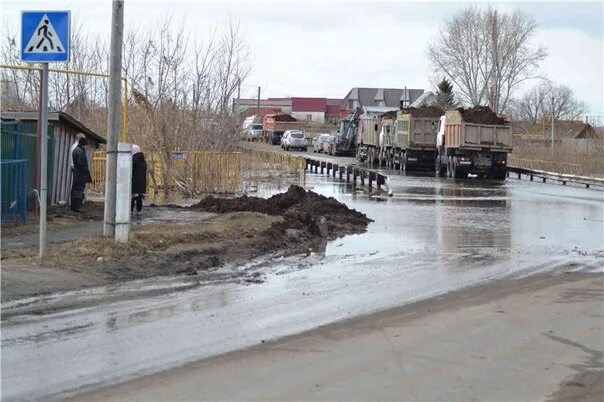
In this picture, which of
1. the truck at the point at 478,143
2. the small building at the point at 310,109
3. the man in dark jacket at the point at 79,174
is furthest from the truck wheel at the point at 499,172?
the small building at the point at 310,109

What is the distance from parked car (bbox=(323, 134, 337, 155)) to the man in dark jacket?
4714 centimetres

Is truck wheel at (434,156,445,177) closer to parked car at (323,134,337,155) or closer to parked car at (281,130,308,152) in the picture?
parked car at (323,134,337,155)

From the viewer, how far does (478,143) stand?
3638 cm

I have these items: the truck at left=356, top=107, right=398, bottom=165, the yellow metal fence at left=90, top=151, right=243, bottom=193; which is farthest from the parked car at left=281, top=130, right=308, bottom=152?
the yellow metal fence at left=90, top=151, right=243, bottom=193

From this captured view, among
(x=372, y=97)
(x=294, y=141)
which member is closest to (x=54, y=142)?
(x=294, y=141)

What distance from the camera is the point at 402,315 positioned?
8266mm

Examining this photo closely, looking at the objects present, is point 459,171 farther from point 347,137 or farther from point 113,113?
point 113,113

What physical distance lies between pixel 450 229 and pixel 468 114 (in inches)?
840

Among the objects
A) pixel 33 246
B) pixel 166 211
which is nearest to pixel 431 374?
pixel 33 246

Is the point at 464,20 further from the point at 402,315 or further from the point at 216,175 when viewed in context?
the point at 402,315

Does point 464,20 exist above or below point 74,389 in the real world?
above

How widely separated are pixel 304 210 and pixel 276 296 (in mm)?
8342

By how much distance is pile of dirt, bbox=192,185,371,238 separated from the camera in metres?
15.5

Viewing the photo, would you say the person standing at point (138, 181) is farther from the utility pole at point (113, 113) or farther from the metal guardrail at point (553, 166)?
the metal guardrail at point (553, 166)
